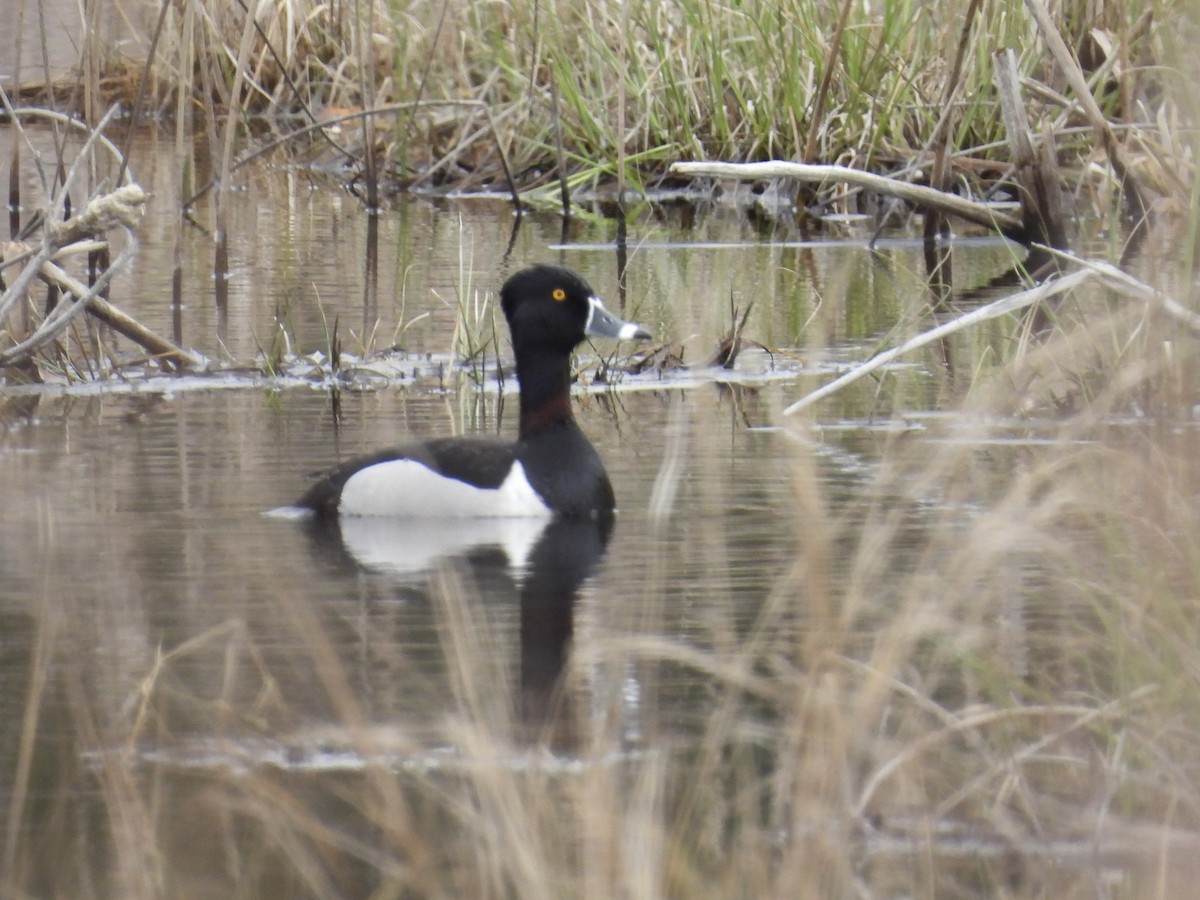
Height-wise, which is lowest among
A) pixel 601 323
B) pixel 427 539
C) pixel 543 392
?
pixel 427 539

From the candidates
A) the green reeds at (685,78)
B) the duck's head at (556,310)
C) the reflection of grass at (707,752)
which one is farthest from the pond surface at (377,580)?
the green reeds at (685,78)

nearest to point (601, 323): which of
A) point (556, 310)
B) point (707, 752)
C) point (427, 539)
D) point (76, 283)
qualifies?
point (556, 310)

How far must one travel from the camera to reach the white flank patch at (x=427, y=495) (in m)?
7.23

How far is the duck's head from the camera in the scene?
7883mm

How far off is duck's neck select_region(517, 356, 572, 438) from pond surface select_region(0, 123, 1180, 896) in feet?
1.13

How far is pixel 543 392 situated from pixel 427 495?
0.64 meters

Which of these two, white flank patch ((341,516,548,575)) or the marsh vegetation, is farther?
white flank patch ((341,516,548,575))

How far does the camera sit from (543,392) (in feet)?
25.2

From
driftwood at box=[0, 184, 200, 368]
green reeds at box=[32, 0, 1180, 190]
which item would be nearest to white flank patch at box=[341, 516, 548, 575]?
driftwood at box=[0, 184, 200, 368]

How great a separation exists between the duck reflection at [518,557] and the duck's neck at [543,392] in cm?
43

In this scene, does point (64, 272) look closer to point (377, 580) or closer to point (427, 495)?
point (427, 495)

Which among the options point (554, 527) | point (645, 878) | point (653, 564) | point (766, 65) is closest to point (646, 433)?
point (554, 527)

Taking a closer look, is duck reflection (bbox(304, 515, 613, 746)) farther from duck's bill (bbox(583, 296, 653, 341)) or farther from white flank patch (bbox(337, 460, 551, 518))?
duck's bill (bbox(583, 296, 653, 341))

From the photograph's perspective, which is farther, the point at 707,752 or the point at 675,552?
the point at 675,552
